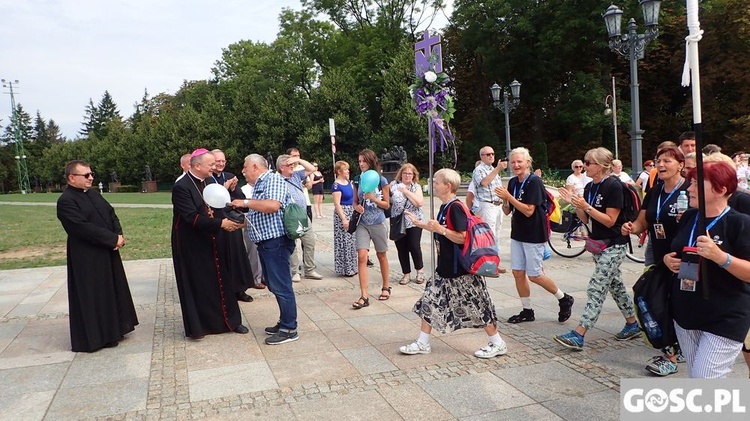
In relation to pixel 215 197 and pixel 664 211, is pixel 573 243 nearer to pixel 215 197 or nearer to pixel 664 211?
pixel 664 211

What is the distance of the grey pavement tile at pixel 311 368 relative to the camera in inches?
172

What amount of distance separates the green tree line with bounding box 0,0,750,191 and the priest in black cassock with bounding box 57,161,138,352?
2376 cm

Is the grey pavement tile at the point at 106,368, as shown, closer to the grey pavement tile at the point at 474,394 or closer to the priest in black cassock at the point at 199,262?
the priest in black cassock at the point at 199,262

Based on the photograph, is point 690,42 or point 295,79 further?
point 295,79

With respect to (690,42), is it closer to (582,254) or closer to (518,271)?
(518,271)

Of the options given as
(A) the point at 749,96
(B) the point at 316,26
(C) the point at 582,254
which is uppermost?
(B) the point at 316,26

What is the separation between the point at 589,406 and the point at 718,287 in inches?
52.4

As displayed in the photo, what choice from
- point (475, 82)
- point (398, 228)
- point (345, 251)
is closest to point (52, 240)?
point (345, 251)

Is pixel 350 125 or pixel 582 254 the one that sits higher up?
pixel 350 125

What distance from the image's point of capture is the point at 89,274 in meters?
5.34

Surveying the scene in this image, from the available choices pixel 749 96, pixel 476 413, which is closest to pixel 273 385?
pixel 476 413

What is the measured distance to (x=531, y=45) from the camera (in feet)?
121

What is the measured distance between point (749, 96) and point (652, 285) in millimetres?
32734

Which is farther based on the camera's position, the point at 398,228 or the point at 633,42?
the point at 633,42
